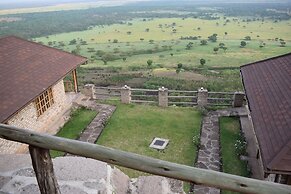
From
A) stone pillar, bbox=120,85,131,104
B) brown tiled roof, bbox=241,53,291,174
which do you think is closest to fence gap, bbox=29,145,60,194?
brown tiled roof, bbox=241,53,291,174

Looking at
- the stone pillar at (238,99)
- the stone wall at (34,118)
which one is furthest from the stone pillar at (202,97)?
the stone wall at (34,118)

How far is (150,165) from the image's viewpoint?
3.41 meters

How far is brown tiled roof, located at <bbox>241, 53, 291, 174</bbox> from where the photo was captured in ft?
24.6

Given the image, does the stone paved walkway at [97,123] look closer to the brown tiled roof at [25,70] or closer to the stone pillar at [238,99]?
the brown tiled roof at [25,70]

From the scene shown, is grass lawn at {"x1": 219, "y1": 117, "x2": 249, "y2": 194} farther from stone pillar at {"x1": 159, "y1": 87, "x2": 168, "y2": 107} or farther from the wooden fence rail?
the wooden fence rail

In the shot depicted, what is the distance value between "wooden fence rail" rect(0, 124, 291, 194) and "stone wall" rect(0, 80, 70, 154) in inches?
332

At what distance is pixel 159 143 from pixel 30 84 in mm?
6580

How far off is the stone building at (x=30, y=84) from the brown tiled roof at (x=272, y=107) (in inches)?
349

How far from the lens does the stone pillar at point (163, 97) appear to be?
57.4 feet

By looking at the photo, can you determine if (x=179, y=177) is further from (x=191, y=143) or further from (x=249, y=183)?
(x=191, y=143)

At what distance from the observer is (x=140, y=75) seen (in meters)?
40.1

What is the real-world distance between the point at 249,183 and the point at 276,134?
19.8ft

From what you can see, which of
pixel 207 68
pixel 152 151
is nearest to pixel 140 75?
pixel 207 68

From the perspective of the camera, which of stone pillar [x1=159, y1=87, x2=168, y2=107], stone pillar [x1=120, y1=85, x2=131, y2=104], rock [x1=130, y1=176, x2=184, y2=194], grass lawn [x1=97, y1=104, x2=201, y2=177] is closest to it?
rock [x1=130, y1=176, x2=184, y2=194]
